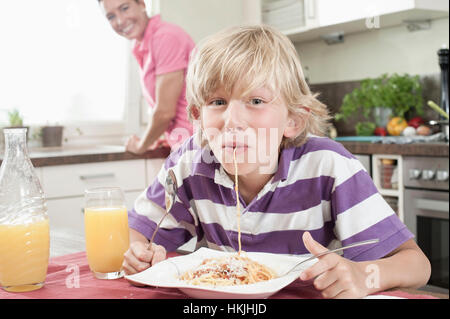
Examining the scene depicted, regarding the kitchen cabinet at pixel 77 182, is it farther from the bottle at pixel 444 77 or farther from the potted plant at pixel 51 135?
the bottle at pixel 444 77

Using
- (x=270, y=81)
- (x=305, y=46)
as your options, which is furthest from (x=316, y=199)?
(x=305, y=46)

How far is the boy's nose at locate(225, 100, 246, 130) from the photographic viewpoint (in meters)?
0.84

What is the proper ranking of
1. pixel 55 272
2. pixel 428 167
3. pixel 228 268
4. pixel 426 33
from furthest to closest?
1. pixel 426 33
2. pixel 428 167
3. pixel 55 272
4. pixel 228 268

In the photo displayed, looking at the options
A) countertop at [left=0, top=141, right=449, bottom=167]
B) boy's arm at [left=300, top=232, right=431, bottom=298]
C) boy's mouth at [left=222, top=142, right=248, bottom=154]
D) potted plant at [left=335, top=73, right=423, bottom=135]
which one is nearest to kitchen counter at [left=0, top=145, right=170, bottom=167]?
countertop at [left=0, top=141, right=449, bottom=167]

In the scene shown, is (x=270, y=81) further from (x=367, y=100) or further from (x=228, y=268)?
(x=367, y=100)

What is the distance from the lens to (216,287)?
0.64 m

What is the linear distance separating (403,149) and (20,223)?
1830 mm

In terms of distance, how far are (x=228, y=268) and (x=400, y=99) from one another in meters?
2.32

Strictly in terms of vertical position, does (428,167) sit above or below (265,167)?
below

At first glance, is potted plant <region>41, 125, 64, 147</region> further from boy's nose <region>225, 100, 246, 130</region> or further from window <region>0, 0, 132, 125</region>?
boy's nose <region>225, 100, 246, 130</region>

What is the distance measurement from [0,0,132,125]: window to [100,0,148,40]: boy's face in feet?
2.64

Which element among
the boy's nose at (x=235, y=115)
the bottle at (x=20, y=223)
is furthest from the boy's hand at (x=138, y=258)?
the boy's nose at (x=235, y=115)

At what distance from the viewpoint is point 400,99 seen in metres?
2.85

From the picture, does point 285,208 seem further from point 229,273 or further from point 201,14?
point 201,14
